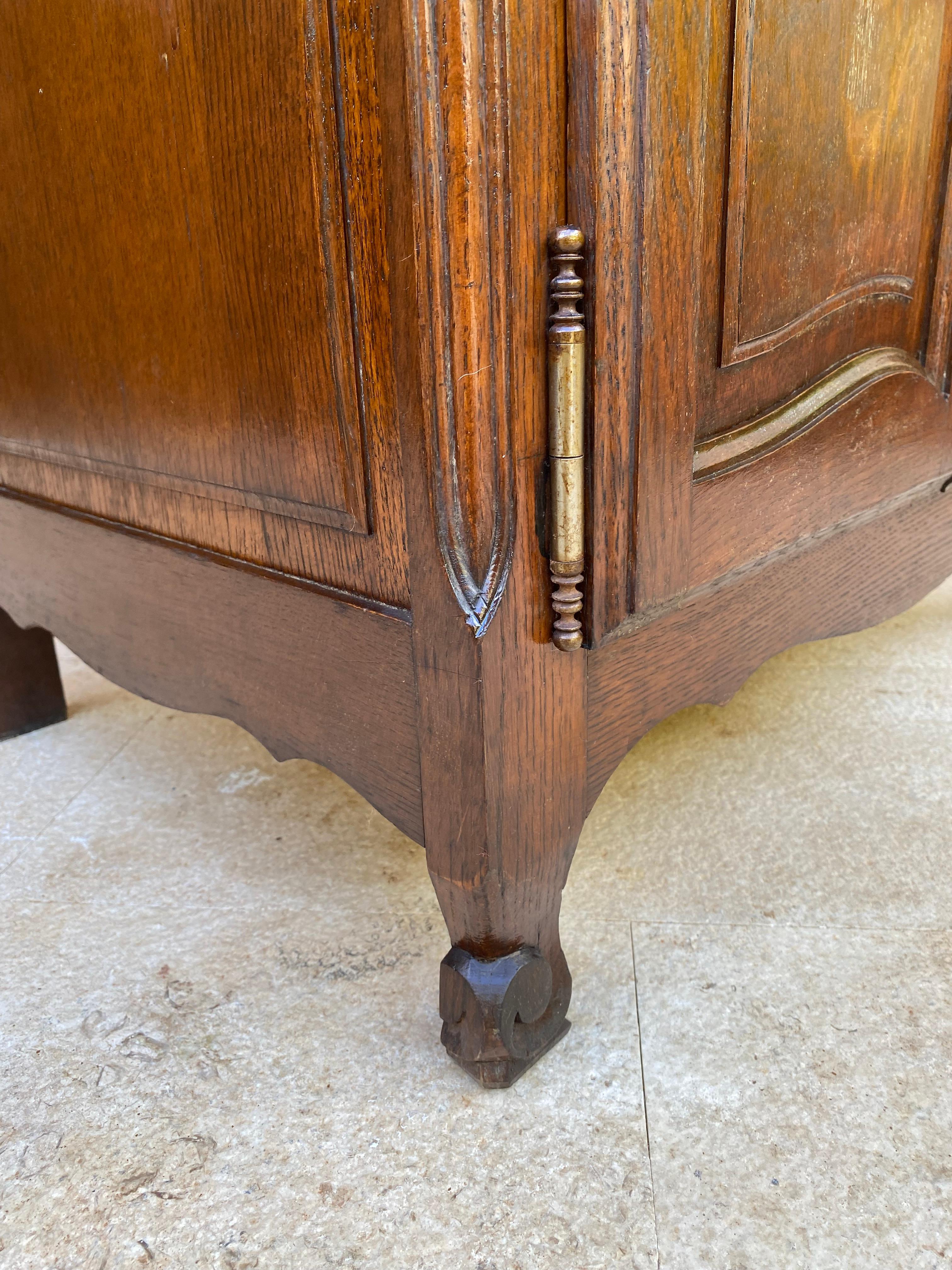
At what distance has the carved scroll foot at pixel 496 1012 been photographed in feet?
1.70

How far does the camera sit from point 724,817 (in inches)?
31.2

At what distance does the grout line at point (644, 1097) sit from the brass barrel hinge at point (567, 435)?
24cm

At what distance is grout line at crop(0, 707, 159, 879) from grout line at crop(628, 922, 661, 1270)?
428mm

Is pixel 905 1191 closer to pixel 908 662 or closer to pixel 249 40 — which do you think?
pixel 249 40

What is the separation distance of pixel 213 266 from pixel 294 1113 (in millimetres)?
429

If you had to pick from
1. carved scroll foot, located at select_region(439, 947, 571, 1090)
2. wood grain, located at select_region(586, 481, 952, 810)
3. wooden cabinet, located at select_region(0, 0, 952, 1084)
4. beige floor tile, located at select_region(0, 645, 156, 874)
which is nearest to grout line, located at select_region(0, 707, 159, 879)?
beige floor tile, located at select_region(0, 645, 156, 874)

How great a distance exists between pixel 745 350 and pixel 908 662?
672 mm

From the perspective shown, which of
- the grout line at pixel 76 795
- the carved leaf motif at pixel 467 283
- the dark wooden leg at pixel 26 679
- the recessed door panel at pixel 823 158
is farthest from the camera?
the dark wooden leg at pixel 26 679

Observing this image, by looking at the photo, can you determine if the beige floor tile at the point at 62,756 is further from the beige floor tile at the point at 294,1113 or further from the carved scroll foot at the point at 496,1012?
the carved scroll foot at the point at 496,1012

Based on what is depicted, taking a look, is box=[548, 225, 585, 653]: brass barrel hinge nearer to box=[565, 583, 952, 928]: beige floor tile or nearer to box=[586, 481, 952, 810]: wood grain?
box=[586, 481, 952, 810]: wood grain

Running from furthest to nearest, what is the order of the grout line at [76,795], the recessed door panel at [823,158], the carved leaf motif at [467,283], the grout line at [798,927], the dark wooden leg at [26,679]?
the dark wooden leg at [26,679] → the grout line at [76,795] → the grout line at [798,927] → the recessed door panel at [823,158] → the carved leaf motif at [467,283]


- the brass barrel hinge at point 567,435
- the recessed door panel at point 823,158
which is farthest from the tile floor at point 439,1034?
the recessed door panel at point 823,158

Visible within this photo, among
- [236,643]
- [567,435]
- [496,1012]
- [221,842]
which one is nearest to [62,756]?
[221,842]

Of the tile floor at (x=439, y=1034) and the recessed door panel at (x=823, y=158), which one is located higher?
the recessed door panel at (x=823, y=158)
